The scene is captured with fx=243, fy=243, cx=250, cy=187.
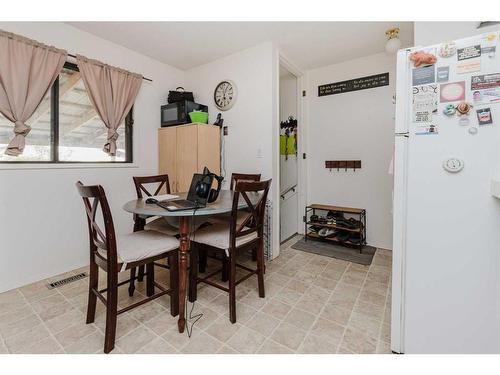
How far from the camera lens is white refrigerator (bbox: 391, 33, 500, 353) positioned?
111cm

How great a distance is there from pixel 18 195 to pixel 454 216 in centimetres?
316

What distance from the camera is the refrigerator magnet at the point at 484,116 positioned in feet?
3.58

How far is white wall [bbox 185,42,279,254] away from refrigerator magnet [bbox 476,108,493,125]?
5.89 ft

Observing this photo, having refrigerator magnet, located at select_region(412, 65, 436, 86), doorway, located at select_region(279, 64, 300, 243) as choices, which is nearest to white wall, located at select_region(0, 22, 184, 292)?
doorway, located at select_region(279, 64, 300, 243)

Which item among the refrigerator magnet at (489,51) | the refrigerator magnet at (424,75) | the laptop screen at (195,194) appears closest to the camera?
the refrigerator magnet at (489,51)

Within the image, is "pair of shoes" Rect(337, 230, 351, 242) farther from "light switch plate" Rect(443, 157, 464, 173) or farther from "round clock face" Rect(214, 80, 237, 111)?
"round clock face" Rect(214, 80, 237, 111)

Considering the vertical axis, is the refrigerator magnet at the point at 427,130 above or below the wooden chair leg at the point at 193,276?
above

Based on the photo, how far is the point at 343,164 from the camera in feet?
10.9

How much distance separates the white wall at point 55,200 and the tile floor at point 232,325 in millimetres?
258

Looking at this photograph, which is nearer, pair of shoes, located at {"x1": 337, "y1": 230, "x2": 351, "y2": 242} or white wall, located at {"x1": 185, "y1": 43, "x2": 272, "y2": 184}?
white wall, located at {"x1": 185, "y1": 43, "x2": 272, "y2": 184}

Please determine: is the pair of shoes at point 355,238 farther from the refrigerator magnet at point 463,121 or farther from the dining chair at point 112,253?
the dining chair at point 112,253

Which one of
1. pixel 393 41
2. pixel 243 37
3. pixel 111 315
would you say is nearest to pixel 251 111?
pixel 243 37

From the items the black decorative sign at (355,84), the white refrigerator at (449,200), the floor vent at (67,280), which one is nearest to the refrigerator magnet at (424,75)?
the white refrigerator at (449,200)

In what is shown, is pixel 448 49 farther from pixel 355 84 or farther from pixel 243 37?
pixel 355 84
